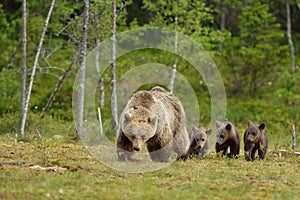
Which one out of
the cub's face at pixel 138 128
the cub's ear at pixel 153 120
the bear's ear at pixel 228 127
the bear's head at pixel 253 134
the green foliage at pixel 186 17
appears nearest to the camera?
the cub's face at pixel 138 128

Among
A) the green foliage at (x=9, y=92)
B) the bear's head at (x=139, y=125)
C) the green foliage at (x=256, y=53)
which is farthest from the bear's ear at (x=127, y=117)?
the green foliage at (x=256, y=53)

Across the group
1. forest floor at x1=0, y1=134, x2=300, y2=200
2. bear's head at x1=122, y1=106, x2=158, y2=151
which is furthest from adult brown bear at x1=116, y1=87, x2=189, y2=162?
forest floor at x1=0, y1=134, x2=300, y2=200

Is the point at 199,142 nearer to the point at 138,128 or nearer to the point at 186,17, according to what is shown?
the point at 138,128

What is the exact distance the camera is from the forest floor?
8.81 metres

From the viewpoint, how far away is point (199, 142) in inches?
580

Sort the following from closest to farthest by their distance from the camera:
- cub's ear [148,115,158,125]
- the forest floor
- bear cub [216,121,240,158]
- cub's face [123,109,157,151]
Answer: the forest floor
cub's face [123,109,157,151]
cub's ear [148,115,158,125]
bear cub [216,121,240,158]

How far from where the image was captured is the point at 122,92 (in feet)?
90.5

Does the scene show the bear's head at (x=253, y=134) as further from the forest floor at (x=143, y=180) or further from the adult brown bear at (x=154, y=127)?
the adult brown bear at (x=154, y=127)

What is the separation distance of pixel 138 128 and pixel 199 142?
3.55 m

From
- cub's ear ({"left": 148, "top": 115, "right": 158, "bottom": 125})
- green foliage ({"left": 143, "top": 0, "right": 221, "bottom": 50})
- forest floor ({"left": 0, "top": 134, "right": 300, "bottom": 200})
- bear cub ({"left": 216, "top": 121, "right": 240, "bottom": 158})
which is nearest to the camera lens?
forest floor ({"left": 0, "top": 134, "right": 300, "bottom": 200})

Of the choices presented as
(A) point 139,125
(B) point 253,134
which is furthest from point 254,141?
(A) point 139,125

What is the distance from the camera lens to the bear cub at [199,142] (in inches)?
580

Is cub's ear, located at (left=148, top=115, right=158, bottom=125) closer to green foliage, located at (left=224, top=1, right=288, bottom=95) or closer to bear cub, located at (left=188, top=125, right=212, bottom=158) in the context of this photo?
bear cub, located at (left=188, top=125, right=212, bottom=158)

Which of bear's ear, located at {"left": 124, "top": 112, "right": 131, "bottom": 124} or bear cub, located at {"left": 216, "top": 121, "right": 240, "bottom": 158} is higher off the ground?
bear's ear, located at {"left": 124, "top": 112, "right": 131, "bottom": 124}
